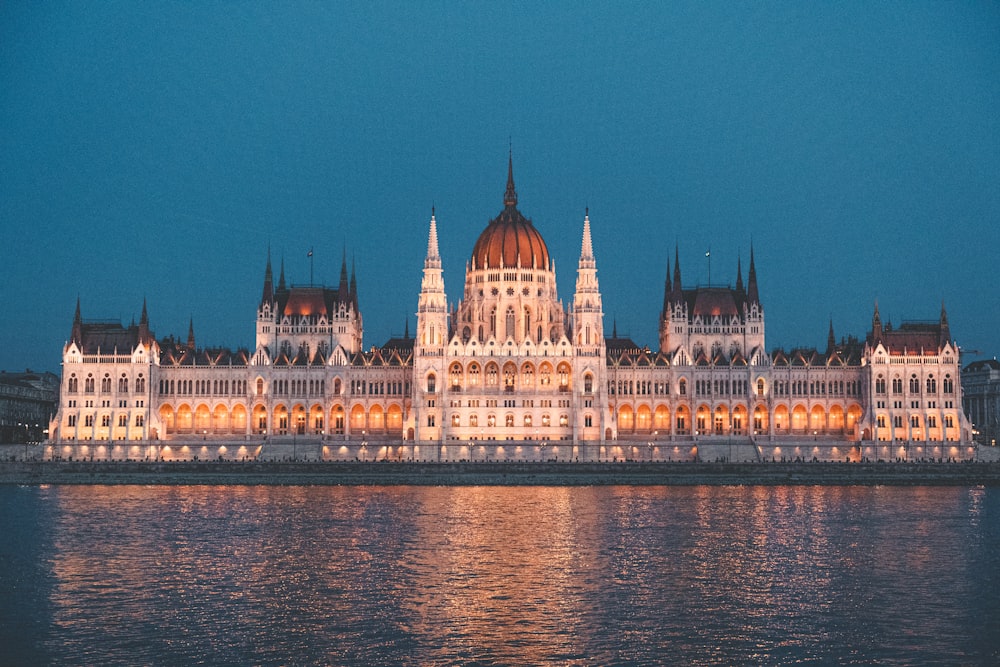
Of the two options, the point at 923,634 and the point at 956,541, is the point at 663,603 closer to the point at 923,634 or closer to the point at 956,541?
the point at 923,634

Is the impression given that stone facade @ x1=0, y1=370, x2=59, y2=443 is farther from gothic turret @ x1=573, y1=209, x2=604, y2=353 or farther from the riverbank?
gothic turret @ x1=573, y1=209, x2=604, y2=353

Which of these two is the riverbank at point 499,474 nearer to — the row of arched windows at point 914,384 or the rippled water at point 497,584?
the row of arched windows at point 914,384

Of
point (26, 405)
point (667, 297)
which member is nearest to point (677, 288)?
point (667, 297)

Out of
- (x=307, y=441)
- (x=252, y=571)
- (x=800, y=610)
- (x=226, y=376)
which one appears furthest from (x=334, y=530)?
(x=226, y=376)

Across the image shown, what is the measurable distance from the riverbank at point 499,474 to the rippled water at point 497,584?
84.7 feet

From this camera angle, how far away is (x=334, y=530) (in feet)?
224

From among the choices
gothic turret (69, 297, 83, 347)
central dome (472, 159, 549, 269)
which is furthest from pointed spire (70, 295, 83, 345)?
central dome (472, 159, 549, 269)

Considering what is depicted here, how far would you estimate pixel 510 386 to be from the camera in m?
131

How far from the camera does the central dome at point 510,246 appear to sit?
142 meters

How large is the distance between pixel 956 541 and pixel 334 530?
32.2 metres

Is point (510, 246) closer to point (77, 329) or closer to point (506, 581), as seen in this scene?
point (77, 329)

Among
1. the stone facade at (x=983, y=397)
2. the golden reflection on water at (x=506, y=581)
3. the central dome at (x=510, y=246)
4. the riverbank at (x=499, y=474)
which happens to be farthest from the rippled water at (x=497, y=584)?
the stone facade at (x=983, y=397)

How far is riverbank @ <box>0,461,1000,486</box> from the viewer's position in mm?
109938

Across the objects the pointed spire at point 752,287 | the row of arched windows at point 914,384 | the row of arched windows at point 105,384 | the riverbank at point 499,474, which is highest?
the pointed spire at point 752,287
